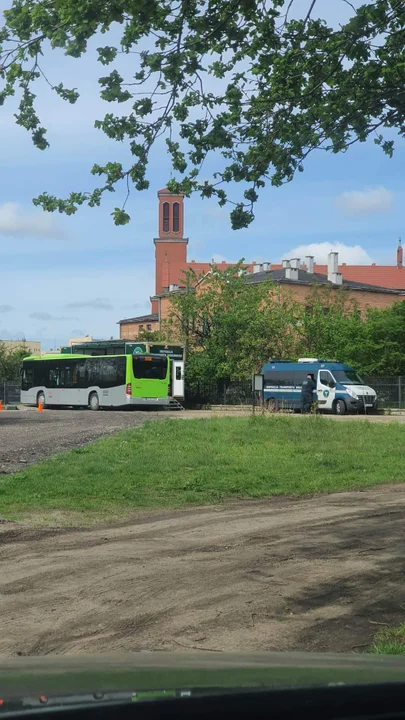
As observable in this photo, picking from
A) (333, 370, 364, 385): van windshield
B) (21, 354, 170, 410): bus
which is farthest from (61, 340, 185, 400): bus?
(333, 370, 364, 385): van windshield

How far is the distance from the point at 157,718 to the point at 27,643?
15.2 feet

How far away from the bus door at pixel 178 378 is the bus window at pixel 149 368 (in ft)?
7.06

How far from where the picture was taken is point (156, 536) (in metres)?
10.5

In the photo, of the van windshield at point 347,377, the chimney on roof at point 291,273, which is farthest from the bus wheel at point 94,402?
the chimney on roof at point 291,273

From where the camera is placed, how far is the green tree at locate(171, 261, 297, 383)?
62.4 m

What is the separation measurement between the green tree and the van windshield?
1405 cm

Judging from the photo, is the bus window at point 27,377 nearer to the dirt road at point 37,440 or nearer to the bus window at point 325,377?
the bus window at point 325,377

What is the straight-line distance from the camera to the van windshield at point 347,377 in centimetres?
4806

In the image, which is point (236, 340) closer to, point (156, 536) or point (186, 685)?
point (156, 536)

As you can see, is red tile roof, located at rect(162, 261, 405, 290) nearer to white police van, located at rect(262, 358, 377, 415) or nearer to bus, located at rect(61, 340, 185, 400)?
bus, located at rect(61, 340, 185, 400)

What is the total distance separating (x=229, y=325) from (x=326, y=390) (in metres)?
15.9

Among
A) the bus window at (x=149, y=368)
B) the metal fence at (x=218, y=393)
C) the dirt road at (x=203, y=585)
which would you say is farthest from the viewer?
the metal fence at (x=218, y=393)

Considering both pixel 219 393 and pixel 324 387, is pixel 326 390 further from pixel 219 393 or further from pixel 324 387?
pixel 219 393

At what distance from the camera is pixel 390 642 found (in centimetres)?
609
